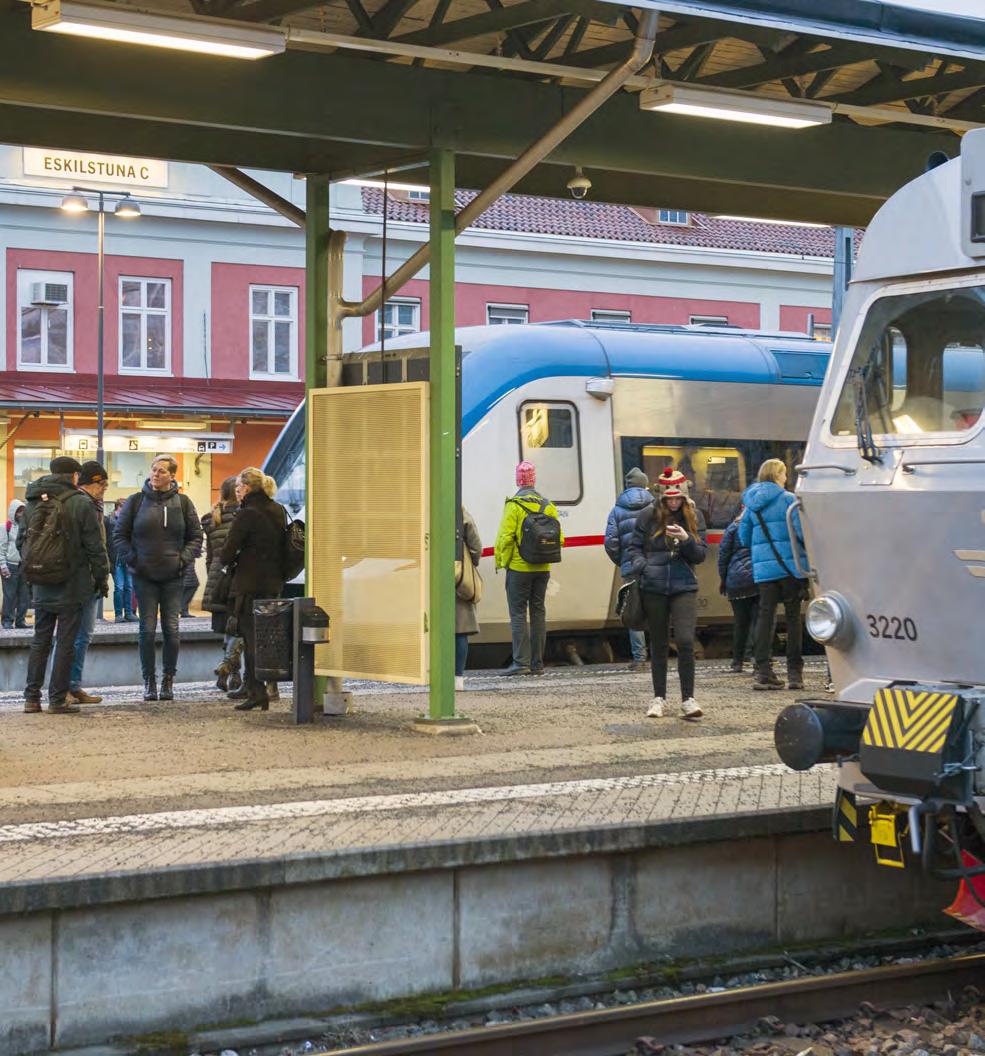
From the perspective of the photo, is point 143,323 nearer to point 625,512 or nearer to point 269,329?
point 269,329

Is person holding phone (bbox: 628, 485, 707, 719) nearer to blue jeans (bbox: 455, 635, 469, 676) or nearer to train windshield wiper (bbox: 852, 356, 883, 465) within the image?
blue jeans (bbox: 455, 635, 469, 676)

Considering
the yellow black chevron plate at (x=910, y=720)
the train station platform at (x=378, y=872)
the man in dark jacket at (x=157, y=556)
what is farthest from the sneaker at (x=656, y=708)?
the yellow black chevron plate at (x=910, y=720)

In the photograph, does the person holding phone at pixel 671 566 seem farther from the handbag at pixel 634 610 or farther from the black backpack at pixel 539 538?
the black backpack at pixel 539 538

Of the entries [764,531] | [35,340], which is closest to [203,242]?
[35,340]

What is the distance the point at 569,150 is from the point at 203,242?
2413 cm

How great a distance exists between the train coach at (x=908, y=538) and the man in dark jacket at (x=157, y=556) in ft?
24.0

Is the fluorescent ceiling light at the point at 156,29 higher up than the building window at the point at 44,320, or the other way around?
the building window at the point at 44,320

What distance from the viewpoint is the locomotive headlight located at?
26.6 ft

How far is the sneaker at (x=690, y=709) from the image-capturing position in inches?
497

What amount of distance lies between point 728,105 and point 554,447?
7.35 metres

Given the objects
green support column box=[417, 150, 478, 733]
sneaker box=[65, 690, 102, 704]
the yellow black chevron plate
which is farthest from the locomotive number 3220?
sneaker box=[65, 690, 102, 704]

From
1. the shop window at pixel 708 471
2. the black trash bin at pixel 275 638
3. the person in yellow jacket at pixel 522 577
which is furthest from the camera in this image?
the shop window at pixel 708 471

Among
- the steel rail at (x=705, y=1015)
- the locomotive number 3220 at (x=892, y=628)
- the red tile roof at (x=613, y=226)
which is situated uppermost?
the red tile roof at (x=613, y=226)

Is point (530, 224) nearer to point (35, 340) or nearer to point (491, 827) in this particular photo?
point (35, 340)
